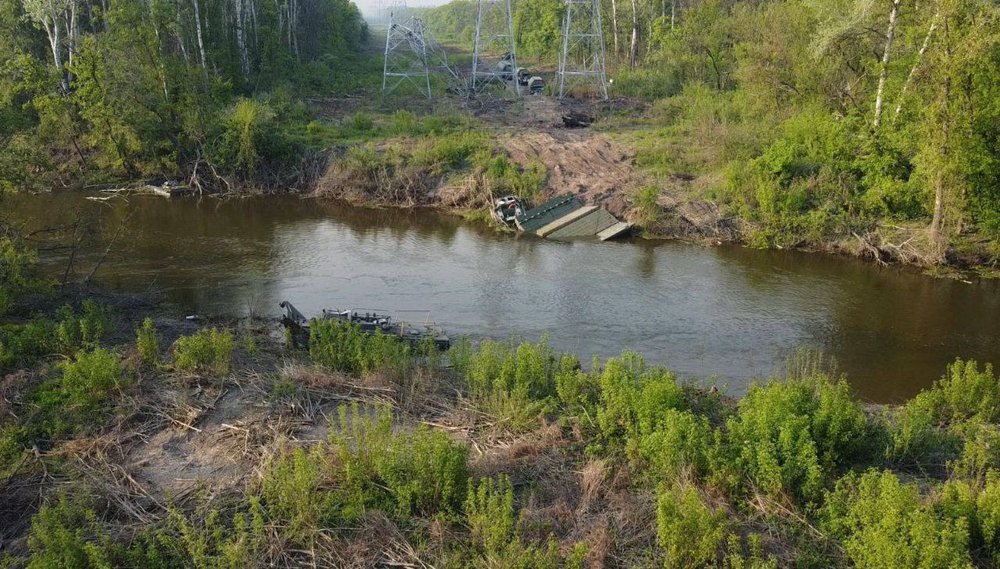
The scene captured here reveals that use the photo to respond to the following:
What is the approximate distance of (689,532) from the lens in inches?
281

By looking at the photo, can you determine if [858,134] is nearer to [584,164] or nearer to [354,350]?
[584,164]

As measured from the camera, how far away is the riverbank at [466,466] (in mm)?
7277

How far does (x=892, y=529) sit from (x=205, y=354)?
965 centimetres

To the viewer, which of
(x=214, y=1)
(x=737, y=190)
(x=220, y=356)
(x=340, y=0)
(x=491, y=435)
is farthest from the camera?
(x=340, y=0)

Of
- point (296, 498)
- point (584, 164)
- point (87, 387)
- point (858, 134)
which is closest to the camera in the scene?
point (296, 498)

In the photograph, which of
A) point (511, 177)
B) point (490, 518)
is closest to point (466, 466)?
point (490, 518)

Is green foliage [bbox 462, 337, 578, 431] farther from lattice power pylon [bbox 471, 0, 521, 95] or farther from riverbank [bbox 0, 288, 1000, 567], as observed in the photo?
lattice power pylon [bbox 471, 0, 521, 95]

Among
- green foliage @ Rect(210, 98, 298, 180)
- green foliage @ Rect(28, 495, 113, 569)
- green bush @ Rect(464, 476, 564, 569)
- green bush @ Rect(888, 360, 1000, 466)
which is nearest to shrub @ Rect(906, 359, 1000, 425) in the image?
green bush @ Rect(888, 360, 1000, 466)

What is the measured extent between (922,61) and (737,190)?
6.09 meters

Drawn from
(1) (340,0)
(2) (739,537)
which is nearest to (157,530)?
(2) (739,537)

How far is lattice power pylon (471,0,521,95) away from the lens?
38.6 metres

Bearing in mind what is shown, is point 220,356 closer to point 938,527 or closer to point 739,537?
point 739,537

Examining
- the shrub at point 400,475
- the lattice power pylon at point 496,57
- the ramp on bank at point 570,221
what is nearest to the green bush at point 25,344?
the shrub at point 400,475

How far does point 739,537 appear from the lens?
734 centimetres
